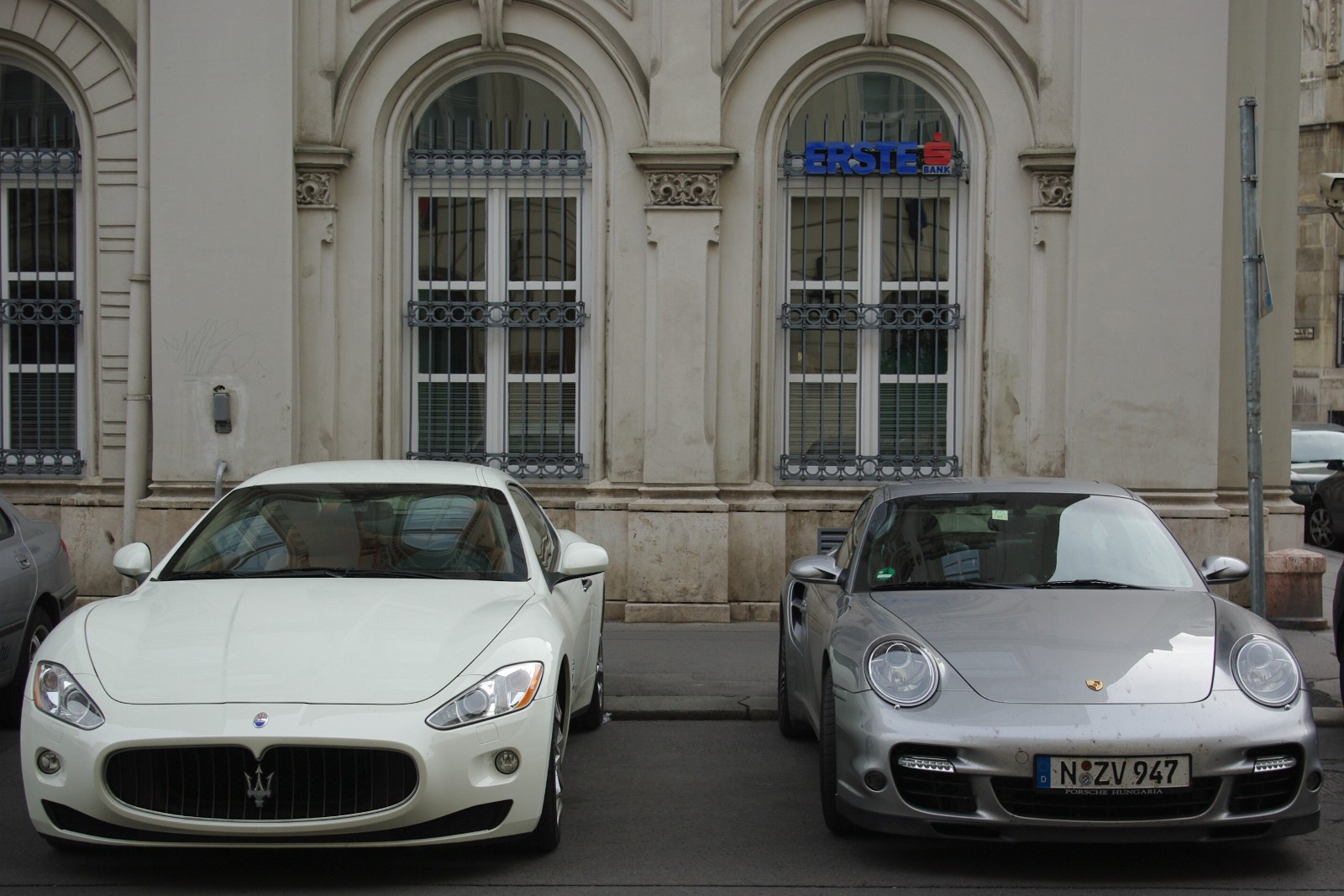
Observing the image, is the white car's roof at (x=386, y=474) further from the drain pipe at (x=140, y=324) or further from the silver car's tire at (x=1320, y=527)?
the silver car's tire at (x=1320, y=527)

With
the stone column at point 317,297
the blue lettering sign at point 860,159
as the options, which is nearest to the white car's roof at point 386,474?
the stone column at point 317,297

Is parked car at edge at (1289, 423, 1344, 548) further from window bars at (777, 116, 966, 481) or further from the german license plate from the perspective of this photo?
the german license plate

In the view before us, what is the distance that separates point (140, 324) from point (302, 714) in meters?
8.22

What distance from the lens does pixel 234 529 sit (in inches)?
253

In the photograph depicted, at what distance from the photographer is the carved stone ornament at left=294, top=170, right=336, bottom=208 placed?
12.2m

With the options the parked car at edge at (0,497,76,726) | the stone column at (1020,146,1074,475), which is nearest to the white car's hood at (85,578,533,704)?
the parked car at edge at (0,497,76,726)

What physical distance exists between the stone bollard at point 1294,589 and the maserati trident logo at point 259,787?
29.0 ft

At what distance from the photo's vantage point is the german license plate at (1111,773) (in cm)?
499

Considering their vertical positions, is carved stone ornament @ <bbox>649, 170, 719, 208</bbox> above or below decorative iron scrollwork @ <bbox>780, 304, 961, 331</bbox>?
above

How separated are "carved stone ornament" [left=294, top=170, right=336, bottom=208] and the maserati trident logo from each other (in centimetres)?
813

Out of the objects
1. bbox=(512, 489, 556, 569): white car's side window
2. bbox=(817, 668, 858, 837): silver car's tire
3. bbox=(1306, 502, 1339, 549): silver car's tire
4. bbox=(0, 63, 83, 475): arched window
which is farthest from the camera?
bbox=(1306, 502, 1339, 549): silver car's tire

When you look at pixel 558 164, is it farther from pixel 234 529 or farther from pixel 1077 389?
pixel 234 529

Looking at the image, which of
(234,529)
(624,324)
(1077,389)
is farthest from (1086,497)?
(624,324)

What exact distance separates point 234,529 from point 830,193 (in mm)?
7332
